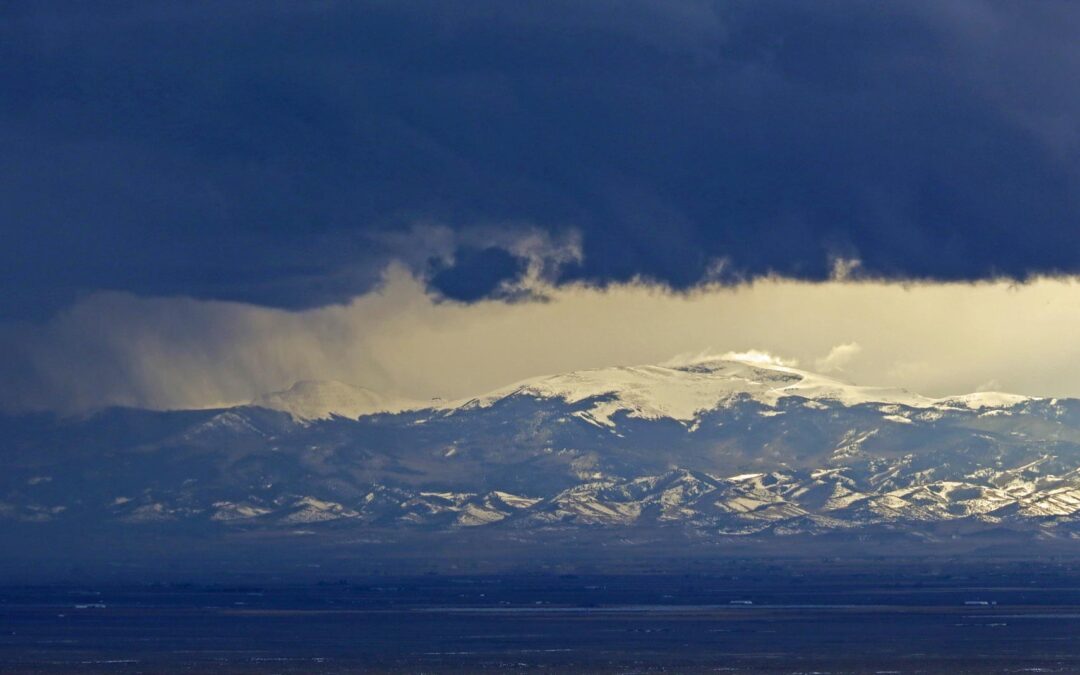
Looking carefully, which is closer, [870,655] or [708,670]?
[708,670]

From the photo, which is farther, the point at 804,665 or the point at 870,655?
the point at 870,655

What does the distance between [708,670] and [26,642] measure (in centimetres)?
7252

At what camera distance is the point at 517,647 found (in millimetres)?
186000

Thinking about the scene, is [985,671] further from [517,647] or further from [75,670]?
[75,670]

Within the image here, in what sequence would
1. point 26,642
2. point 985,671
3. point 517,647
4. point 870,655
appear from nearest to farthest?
point 985,671, point 870,655, point 517,647, point 26,642

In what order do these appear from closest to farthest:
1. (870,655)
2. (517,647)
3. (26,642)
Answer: (870,655) → (517,647) → (26,642)

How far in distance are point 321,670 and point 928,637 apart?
6587cm

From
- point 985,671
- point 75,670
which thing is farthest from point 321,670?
point 985,671

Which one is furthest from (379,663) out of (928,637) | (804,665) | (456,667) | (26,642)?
(928,637)

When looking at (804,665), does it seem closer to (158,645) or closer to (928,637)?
(928,637)

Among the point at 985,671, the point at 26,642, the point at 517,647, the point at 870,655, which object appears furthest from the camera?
the point at 26,642

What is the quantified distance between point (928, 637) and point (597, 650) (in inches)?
1452

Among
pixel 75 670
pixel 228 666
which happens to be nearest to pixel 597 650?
pixel 228 666

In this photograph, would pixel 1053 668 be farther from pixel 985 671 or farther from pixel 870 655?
pixel 870 655
